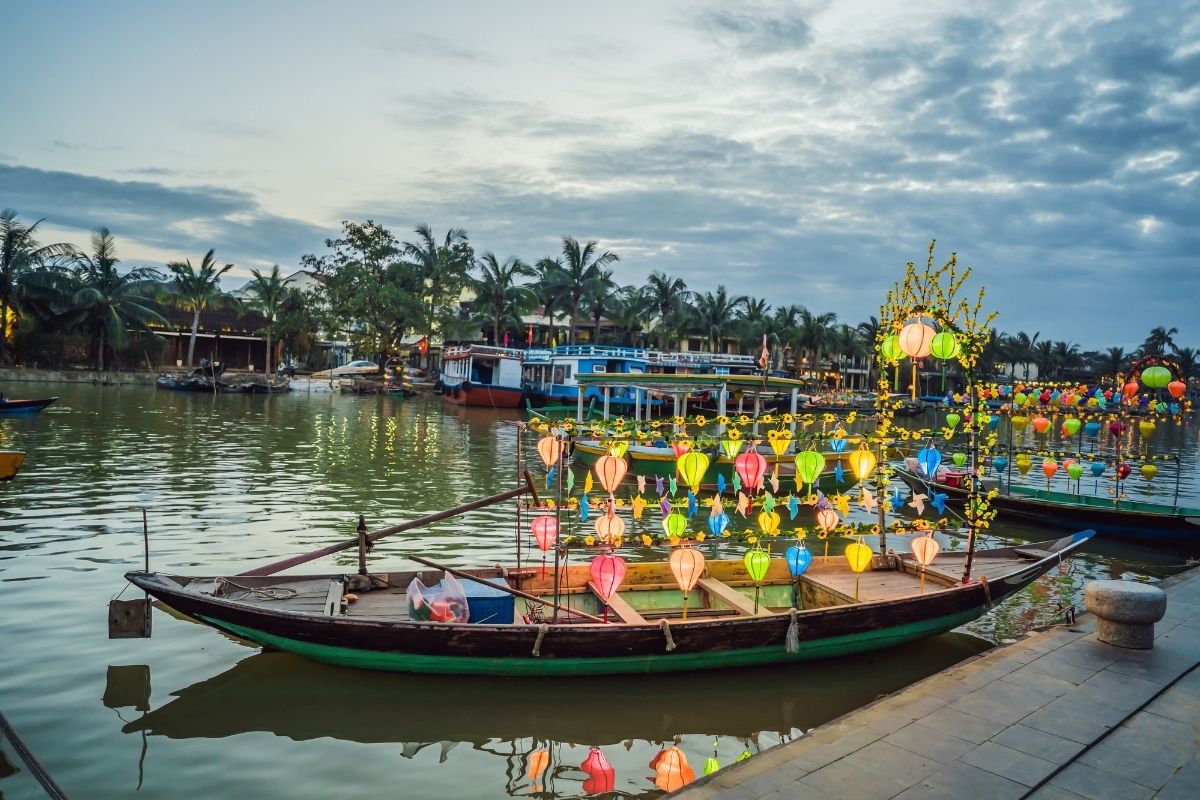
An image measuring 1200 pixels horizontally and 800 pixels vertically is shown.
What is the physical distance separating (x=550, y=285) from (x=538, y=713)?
2267 inches

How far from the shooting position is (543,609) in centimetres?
959

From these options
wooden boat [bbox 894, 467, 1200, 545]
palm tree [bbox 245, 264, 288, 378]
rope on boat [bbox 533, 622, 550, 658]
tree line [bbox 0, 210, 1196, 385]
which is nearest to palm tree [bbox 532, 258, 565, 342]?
tree line [bbox 0, 210, 1196, 385]

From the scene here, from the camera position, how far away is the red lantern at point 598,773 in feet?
22.7

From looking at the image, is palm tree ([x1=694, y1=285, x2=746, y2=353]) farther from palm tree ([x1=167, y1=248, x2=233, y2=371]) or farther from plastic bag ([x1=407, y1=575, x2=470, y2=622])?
plastic bag ([x1=407, y1=575, x2=470, y2=622])

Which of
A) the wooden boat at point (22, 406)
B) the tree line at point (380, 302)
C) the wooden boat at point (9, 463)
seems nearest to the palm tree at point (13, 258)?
the tree line at point (380, 302)

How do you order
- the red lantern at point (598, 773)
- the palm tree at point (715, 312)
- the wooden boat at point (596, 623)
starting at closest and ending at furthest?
the red lantern at point (598, 773) → the wooden boat at point (596, 623) → the palm tree at point (715, 312)

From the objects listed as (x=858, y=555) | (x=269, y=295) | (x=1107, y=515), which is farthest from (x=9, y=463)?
(x=269, y=295)

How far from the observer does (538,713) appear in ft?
27.0

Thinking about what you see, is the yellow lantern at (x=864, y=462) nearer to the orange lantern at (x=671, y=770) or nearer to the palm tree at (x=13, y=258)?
the orange lantern at (x=671, y=770)

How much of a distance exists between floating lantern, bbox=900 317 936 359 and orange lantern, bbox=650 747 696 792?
5427 mm

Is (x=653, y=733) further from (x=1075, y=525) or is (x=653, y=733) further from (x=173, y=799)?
(x=1075, y=525)

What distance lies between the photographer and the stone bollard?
8.16m

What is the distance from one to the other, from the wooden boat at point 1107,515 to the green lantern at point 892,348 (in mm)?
6475

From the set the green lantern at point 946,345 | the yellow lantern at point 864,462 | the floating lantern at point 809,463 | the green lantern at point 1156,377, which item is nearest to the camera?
the green lantern at point 946,345
